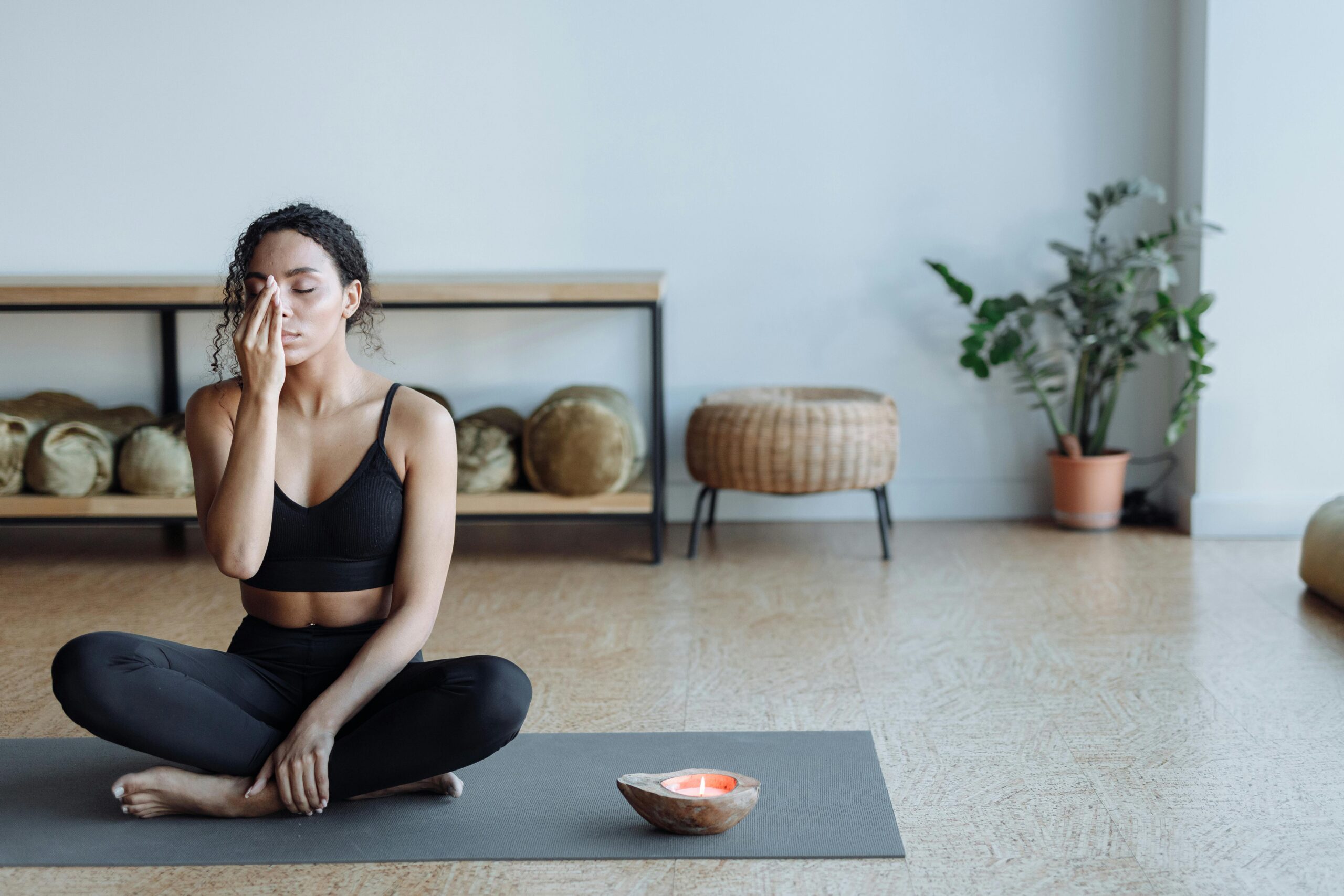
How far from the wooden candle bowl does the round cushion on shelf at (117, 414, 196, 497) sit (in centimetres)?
202

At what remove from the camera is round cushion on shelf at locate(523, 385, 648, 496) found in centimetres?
326

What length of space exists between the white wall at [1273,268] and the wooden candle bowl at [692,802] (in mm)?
2364

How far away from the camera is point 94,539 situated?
3752 mm

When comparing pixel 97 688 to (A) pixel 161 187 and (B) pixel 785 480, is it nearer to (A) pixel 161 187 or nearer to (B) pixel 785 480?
(B) pixel 785 480

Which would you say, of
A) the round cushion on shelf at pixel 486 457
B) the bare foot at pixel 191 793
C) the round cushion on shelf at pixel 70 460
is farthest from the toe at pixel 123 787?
the round cushion on shelf at pixel 70 460

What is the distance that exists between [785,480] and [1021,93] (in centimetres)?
141

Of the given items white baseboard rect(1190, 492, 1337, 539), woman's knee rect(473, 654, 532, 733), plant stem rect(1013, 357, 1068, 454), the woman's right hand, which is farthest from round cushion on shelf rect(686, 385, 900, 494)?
the woman's right hand

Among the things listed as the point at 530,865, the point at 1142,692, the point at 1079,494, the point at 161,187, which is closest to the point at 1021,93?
the point at 1079,494

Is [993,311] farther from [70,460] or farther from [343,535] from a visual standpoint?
[70,460]

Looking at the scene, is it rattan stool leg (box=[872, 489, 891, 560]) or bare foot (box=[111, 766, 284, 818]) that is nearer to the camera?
bare foot (box=[111, 766, 284, 818])

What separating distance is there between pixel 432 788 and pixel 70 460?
195 cm

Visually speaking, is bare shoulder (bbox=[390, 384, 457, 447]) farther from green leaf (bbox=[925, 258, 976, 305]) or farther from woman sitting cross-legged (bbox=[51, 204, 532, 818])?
green leaf (bbox=[925, 258, 976, 305])

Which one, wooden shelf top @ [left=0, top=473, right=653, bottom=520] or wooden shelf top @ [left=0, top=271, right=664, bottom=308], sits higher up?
wooden shelf top @ [left=0, top=271, right=664, bottom=308]

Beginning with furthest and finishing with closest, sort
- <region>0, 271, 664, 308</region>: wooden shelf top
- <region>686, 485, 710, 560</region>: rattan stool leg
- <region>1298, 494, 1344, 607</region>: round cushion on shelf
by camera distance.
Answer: <region>686, 485, 710, 560</region>: rattan stool leg, <region>0, 271, 664, 308</region>: wooden shelf top, <region>1298, 494, 1344, 607</region>: round cushion on shelf
